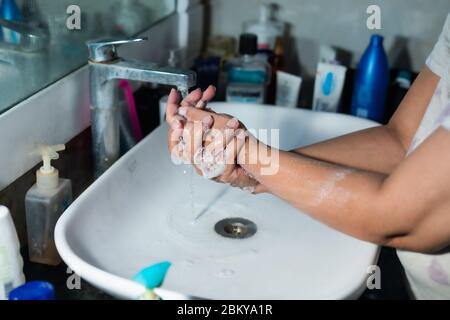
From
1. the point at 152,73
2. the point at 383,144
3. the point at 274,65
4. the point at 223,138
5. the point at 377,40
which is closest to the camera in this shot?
the point at 223,138

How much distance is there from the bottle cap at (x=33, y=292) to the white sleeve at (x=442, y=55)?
2.37ft

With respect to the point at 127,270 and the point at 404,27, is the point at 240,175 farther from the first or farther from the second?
the point at 404,27

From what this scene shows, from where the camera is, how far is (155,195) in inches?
42.9

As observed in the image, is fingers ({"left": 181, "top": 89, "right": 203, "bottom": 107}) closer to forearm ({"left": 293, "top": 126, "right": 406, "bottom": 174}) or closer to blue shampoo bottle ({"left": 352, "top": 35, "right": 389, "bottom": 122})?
forearm ({"left": 293, "top": 126, "right": 406, "bottom": 174})

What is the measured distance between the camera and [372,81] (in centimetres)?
145

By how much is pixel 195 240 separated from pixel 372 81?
0.70 meters

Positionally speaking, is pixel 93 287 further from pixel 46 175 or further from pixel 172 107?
pixel 172 107

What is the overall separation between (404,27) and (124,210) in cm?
97

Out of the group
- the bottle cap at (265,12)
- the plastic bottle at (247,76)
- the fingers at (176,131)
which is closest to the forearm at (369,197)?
the fingers at (176,131)

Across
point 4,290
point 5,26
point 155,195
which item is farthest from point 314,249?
point 5,26

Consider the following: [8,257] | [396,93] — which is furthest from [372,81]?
[8,257]

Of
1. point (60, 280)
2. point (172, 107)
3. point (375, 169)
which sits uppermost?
point (172, 107)

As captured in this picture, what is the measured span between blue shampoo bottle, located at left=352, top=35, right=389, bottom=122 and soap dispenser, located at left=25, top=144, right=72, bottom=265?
2.66 feet
